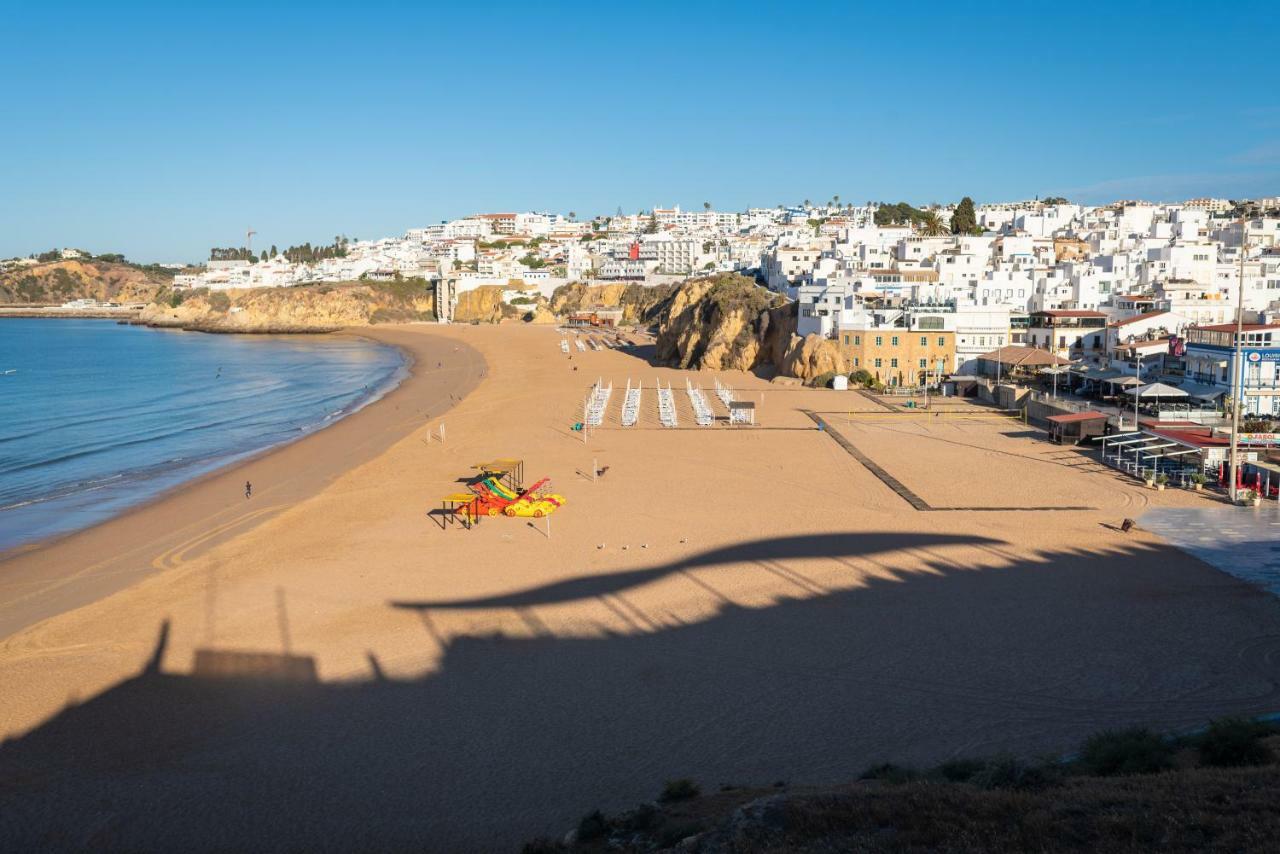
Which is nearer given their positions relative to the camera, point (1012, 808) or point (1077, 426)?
point (1012, 808)

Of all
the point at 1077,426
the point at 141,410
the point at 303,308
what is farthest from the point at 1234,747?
the point at 303,308

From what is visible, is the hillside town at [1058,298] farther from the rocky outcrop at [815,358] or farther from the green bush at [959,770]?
the green bush at [959,770]

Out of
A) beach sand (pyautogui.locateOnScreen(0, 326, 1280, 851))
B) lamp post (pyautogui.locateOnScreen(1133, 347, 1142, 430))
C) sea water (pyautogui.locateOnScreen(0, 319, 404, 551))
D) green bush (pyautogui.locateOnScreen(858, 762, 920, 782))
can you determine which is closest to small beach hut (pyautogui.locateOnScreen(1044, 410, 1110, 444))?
lamp post (pyautogui.locateOnScreen(1133, 347, 1142, 430))

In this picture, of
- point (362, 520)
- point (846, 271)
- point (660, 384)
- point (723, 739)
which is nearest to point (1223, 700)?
point (723, 739)

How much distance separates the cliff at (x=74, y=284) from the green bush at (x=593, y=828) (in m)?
167

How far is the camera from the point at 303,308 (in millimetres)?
107438

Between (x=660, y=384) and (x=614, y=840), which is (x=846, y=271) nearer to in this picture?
(x=660, y=384)

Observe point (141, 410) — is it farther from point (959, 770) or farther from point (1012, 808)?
point (1012, 808)

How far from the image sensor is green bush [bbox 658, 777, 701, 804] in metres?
8.91

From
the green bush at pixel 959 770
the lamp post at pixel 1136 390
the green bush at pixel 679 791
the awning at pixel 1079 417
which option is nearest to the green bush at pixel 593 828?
the green bush at pixel 679 791

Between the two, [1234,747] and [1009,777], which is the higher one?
[1234,747]

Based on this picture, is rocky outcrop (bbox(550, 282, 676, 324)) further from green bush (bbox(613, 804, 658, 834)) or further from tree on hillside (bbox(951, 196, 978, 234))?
green bush (bbox(613, 804, 658, 834))

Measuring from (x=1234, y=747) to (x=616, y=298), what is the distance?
321 ft

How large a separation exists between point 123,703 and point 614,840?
7761 mm
